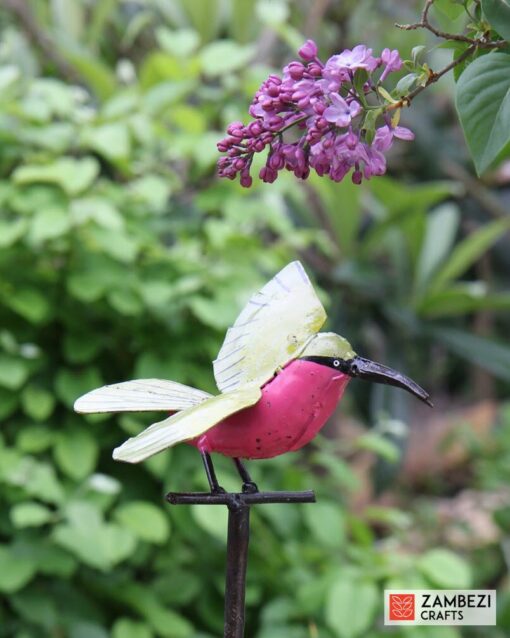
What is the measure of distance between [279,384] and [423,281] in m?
1.89

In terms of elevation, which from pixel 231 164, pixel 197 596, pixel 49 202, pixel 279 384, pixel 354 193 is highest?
pixel 354 193

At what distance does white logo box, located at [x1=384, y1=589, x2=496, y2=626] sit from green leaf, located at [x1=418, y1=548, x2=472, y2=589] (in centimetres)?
83

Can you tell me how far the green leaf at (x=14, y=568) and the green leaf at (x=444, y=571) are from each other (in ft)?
2.11

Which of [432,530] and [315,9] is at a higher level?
[315,9]

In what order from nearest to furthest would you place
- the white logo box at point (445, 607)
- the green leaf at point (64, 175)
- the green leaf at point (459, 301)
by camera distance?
the white logo box at point (445, 607)
the green leaf at point (64, 175)
the green leaf at point (459, 301)

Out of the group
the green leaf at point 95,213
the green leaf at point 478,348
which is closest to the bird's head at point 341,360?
the green leaf at point 95,213

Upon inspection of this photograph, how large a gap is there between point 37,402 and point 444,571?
0.73 m

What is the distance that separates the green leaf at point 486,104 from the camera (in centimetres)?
55

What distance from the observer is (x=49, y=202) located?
157 cm

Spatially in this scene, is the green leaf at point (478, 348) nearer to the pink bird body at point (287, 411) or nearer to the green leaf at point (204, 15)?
the green leaf at point (204, 15)

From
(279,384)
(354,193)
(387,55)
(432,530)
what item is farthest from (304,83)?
(432,530)

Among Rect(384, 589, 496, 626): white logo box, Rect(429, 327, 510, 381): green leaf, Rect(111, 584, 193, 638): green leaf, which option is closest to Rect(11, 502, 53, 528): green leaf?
Rect(111, 584, 193, 638): green leaf

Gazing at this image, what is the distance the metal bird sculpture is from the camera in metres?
0.52

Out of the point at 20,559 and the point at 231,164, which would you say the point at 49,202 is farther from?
the point at 231,164
